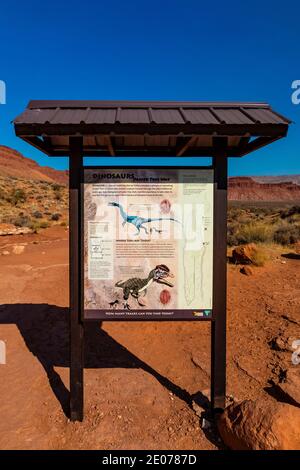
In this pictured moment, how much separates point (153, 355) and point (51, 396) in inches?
64.3

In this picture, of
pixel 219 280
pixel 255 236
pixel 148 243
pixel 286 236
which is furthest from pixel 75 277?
pixel 286 236

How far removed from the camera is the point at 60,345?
5.24m

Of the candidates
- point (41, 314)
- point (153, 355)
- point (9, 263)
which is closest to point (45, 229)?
point (9, 263)

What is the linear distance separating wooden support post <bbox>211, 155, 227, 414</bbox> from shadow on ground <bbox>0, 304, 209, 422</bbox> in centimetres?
38

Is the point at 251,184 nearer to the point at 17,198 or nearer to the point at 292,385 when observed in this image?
the point at 17,198

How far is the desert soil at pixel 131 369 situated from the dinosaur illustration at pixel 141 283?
1221 mm

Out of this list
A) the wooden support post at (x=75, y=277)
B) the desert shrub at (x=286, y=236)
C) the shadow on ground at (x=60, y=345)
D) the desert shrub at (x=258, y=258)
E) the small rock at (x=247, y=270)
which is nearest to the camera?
the wooden support post at (x=75, y=277)

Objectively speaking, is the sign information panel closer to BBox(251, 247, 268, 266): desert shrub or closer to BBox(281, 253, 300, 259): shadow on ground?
BBox(251, 247, 268, 266): desert shrub

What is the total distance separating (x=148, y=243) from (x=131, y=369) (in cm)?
212

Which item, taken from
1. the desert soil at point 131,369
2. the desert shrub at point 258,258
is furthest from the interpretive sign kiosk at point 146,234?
the desert shrub at point 258,258

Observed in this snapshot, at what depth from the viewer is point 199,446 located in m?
3.05

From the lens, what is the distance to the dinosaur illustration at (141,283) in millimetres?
3289

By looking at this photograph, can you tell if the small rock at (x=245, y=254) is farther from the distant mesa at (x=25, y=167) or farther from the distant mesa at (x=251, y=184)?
the distant mesa at (x=251, y=184)
